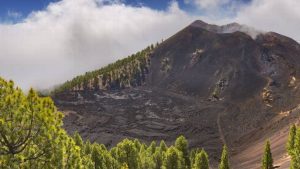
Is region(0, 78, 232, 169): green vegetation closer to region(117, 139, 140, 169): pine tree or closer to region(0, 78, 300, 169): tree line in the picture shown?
region(0, 78, 300, 169): tree line

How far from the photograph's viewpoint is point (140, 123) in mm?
195875

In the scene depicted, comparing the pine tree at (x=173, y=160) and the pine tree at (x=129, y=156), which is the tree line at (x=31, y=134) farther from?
the pine tree at (x=129, y=156)

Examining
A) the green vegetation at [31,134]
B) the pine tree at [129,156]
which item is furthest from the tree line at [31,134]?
the pine tree at [129,156]

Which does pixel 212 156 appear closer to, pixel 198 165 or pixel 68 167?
pixel 198 165

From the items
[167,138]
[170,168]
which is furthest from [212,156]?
[170,168]

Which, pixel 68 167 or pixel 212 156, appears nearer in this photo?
pixel 68 167

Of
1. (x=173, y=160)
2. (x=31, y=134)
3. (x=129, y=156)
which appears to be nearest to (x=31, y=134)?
(x=31, y=134)

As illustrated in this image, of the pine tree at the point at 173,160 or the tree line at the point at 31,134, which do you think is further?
the pine tree at the point at 173,160

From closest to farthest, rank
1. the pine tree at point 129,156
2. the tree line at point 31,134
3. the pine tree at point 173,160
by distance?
1. the tree line at point 31,134
2. the pine tree at point 173,160
3. the pine tree at point 129,156

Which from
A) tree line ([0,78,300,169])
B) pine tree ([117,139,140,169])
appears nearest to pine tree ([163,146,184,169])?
pine tree ([117,139,140,169])

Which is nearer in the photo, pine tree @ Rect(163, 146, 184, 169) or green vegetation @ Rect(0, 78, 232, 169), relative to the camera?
green vegetation @ Rect(0, 78, 232, 169)

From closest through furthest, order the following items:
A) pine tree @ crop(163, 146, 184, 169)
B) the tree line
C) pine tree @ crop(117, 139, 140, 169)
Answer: the tree line < pine tree @ crop(163, 146, 184, 169) < pine tree @ crop(117, 139, 140, 169)

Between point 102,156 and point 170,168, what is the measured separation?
40.5 ft

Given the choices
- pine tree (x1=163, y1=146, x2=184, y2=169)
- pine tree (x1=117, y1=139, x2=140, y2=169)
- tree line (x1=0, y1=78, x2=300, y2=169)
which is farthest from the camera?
pine tree (x1=117, y1=139, x2=140, y2=169)
